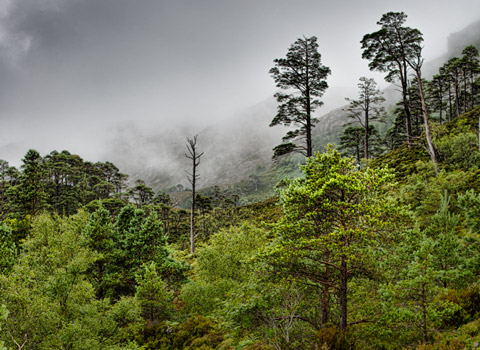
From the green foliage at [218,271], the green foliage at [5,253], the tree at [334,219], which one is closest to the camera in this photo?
the tree at [334,219]

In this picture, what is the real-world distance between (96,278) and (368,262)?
17.1 meters

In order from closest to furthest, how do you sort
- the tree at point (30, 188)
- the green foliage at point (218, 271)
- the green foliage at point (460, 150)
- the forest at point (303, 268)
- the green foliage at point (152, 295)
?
the forest at point (303, 268) < the green foliage at point (152, 295) < the green foliage at point (218, 271) < the green foliage at point (460, 150) < the tree at point (30, 188)

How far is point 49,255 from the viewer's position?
→ 1151 cm

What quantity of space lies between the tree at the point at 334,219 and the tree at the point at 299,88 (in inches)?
255

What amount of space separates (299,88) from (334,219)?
9.45m

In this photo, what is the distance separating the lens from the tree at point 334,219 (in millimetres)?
5906

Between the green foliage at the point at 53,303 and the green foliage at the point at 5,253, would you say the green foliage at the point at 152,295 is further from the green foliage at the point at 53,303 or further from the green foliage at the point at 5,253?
the green foliage at the point at 5,253

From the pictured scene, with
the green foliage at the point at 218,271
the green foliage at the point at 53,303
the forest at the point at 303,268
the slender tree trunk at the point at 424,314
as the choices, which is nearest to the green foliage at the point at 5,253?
the forest at the point at 303,268

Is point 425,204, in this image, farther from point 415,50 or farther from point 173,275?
point 173,275

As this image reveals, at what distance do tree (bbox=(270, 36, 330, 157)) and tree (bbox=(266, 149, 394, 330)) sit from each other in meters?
6.47

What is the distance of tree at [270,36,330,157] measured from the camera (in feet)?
43.3

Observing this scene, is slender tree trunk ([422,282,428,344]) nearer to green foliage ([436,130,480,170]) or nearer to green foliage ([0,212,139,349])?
green foliage ([0,212,139,349])

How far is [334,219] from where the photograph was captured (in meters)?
6.54

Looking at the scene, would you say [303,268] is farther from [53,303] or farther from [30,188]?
[30,188]
